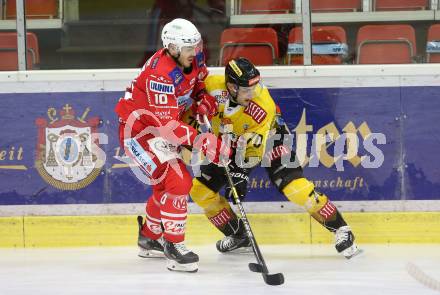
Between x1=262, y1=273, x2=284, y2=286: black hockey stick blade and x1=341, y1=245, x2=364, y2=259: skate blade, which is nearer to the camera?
x1=262, y1=273, x2=284, y2=286: black hockey stick blade

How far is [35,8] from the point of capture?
5.63m

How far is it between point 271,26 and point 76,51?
1153 millimetres

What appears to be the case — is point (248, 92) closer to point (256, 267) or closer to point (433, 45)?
point (256, 267)

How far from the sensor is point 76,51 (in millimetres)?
5578

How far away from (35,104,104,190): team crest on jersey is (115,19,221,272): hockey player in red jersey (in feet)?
1.83

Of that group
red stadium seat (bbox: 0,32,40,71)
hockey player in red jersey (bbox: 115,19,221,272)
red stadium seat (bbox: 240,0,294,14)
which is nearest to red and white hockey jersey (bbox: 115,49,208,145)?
hockey player in red jersey (bbox: 115,19,221,272)

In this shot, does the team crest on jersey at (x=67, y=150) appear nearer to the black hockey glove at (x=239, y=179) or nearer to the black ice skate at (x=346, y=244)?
the black hockey glove at (x=239, y=179)

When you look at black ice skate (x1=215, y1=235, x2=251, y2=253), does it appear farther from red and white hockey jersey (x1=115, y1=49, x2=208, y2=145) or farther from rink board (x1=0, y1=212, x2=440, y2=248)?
red and white hockey jersey (x1=115, y1=49, x2=208, y2=145)

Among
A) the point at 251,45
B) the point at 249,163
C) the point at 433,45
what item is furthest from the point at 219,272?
the point at 433,45

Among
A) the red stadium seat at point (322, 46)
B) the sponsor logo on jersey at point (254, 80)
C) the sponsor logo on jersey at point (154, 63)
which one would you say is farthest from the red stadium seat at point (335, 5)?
the sponsor logo on jersey at point (154, 63)

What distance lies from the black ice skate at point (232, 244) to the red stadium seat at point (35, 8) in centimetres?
168

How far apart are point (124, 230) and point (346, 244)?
52.5 inches

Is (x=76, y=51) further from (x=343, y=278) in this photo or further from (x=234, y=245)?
(x=343, y=278)

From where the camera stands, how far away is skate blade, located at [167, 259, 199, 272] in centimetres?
492
